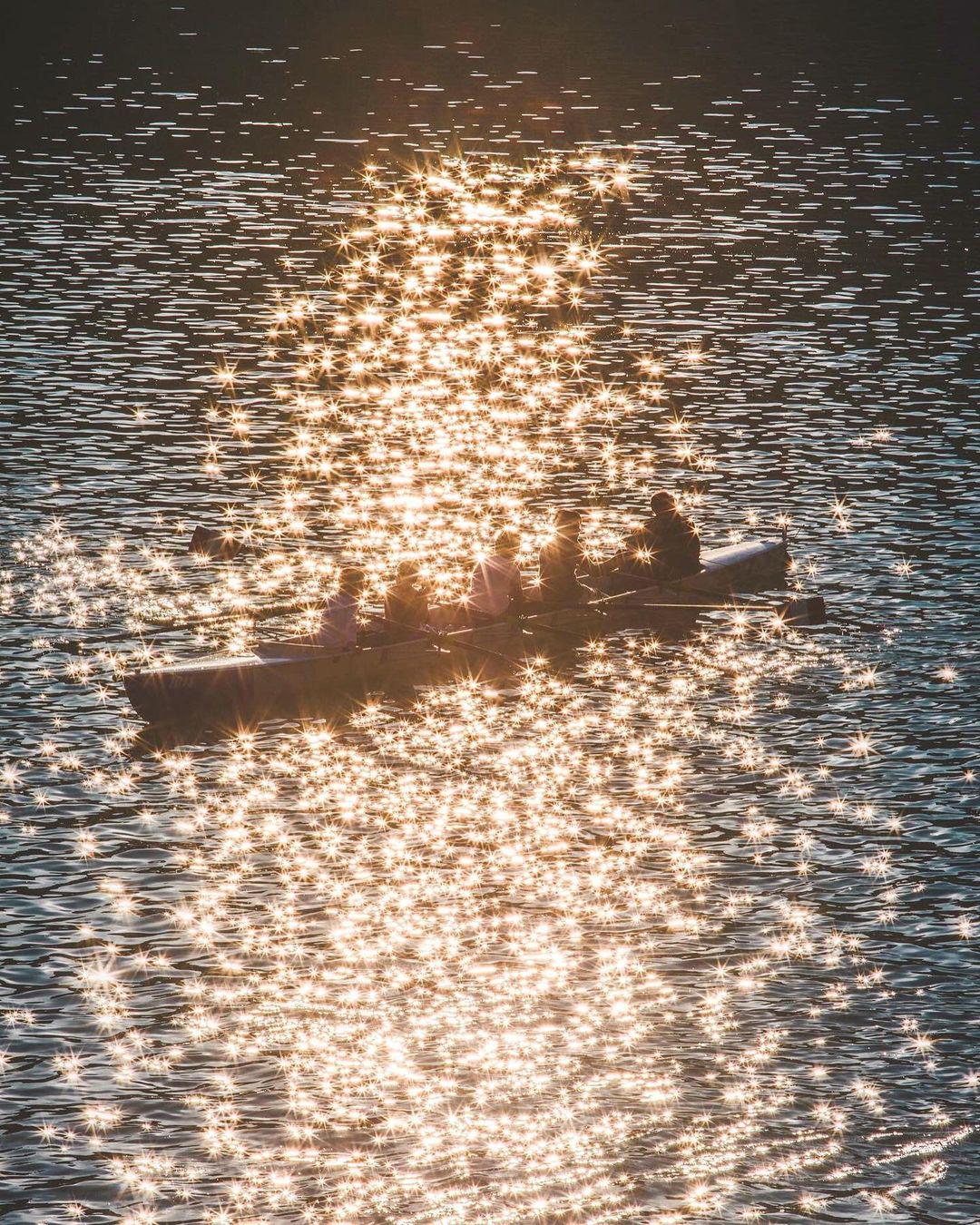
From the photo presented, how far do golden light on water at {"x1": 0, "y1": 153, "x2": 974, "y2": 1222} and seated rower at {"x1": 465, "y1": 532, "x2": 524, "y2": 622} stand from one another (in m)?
1.44

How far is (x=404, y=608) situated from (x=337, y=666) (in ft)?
5.98

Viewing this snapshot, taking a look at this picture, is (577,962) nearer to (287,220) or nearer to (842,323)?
(842,323)

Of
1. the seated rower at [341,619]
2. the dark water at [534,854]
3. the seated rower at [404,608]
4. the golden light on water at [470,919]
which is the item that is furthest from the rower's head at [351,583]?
the dark water at [534,854]

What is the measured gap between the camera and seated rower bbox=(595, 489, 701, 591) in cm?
3459

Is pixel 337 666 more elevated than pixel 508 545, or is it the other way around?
pixel 508 545

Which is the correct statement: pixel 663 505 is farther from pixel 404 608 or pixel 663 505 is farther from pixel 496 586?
pixel 404 608

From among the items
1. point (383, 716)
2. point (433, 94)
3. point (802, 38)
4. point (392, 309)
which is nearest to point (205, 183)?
point (392, 309)

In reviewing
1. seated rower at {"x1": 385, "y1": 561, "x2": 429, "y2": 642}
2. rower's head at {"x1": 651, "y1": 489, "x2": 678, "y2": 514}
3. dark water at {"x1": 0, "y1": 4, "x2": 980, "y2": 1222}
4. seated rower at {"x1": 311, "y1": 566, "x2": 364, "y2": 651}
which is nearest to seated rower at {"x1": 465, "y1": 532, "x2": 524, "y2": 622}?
seated rower at {"x1": 385, "y1": 561, "x2": 429, "y2": 642}

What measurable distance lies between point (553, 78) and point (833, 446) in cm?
6897

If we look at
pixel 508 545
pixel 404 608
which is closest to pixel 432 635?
pixel 404 608

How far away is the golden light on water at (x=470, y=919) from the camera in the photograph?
Answer: 60.9 ft

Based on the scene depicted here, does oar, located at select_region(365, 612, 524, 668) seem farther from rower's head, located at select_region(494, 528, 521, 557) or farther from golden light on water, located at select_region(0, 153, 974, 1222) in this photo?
rower's head, located at select_region(494, 528, 521, 557)

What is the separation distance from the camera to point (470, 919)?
23.5 m

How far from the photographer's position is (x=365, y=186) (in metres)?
78.8
